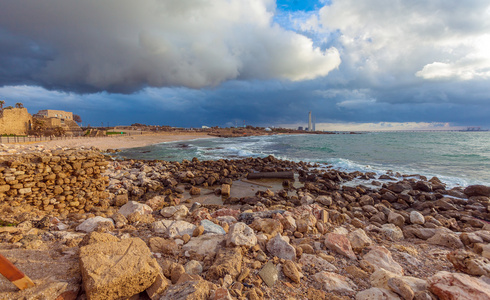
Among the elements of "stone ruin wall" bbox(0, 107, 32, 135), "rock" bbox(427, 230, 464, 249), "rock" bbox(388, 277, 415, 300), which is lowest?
"rock" bbox(427, 230, 464, 249)

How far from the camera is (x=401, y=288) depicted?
8.93 ft

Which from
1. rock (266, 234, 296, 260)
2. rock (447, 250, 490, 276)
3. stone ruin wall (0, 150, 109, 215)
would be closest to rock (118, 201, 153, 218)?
stone ruin wall (0, 150, 109, 215)

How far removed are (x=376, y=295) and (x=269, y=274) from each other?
140 cm

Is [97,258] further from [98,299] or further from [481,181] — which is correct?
[481,181]

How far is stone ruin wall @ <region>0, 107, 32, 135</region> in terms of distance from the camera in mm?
38188

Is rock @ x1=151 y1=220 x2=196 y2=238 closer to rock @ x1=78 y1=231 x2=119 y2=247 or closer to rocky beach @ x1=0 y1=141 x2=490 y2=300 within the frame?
rocky beach @ x1=0 y1=141 x2=490 y2=300

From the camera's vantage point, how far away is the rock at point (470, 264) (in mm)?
3441

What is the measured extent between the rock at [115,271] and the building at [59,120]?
67851 millimetres

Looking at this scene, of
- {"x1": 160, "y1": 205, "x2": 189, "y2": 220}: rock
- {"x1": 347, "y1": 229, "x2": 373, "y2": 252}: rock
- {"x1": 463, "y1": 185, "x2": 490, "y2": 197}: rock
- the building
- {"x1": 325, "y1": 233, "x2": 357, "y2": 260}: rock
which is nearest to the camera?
{"x1": 325, "y1": 233, "x2": 357, "y2": 260}: rock

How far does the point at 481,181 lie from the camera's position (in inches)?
554

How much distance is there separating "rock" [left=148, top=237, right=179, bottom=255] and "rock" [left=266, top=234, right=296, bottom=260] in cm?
164

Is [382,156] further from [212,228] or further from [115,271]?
[115,271]

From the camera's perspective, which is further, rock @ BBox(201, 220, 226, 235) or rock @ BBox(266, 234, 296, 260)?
rock @ BBox(201, 220, 226, 235)

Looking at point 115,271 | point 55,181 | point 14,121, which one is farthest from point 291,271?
point 14,121
